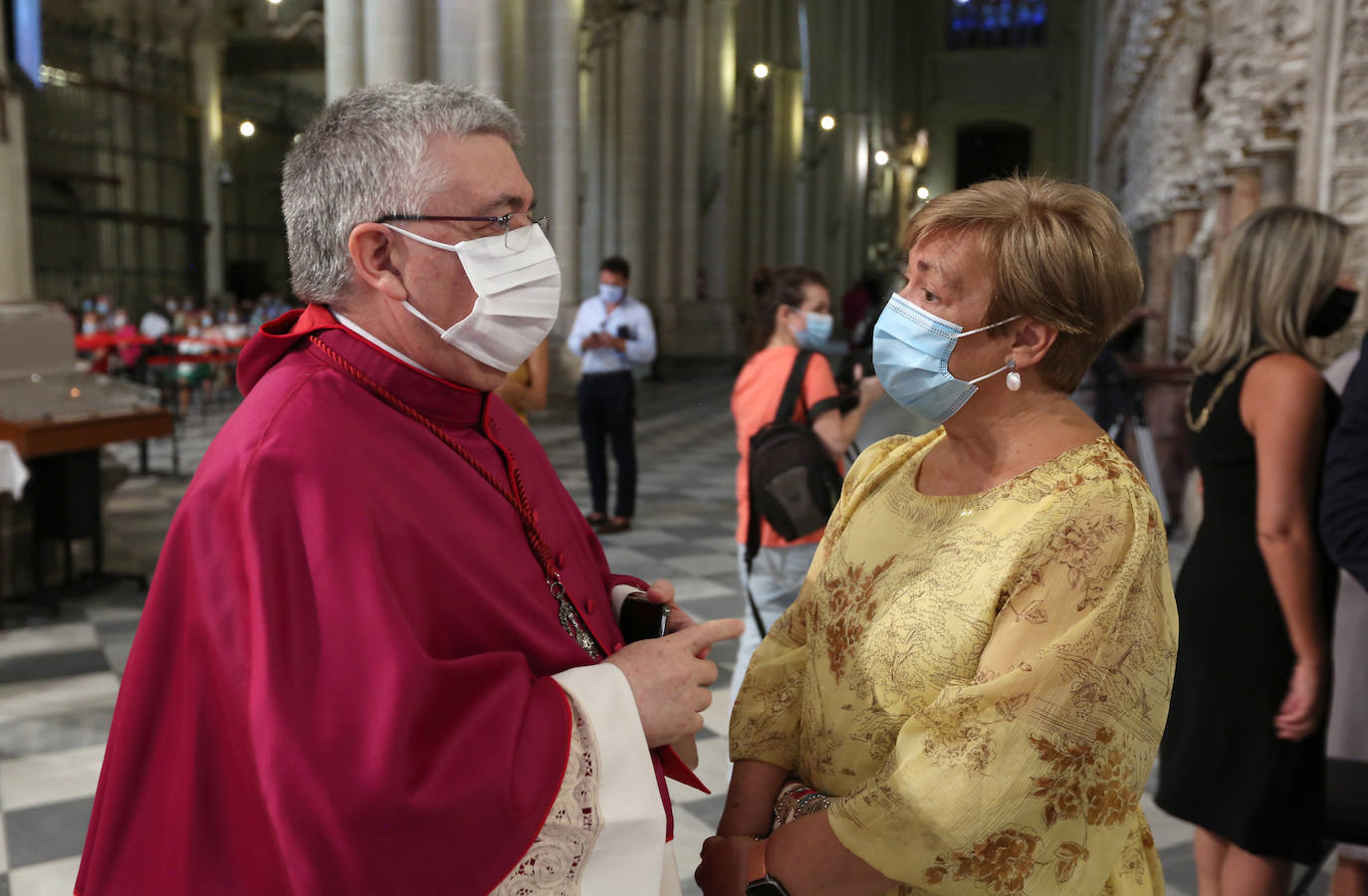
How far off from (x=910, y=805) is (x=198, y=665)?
0.86 meters

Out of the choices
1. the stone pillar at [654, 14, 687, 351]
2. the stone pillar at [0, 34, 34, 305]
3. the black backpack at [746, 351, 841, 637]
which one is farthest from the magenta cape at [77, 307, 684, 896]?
the stone pillar at [654, 14, 687, 351]

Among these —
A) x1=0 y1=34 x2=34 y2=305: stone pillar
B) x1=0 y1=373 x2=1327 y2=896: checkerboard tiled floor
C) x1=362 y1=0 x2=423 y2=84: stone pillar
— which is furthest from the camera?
x1=362 y1=0 x2=423 y2=84: stone pillar

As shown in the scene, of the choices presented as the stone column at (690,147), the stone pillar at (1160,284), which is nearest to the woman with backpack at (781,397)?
the stone pillar at (1160,284)

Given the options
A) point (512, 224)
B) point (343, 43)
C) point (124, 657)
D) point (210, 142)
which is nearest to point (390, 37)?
point (343, 43)

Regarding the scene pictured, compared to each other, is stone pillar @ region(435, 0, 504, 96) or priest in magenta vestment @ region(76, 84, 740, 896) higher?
stone pillar @ region(435, 0, 504, 96)

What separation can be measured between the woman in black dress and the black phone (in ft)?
4.77

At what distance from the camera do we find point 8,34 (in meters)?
6.26

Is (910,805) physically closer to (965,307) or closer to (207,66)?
(965,307)

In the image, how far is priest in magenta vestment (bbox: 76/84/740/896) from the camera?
1.23 meters

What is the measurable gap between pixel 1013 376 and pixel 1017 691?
439 millimetres

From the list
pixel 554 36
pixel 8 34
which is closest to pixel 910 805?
pixel 8 34

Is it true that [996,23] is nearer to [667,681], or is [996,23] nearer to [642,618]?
[642,618]

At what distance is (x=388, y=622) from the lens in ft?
4.09

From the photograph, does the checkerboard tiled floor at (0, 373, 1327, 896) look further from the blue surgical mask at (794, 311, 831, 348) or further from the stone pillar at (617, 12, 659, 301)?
the stone pillar at (617, 12, 659, 301)
